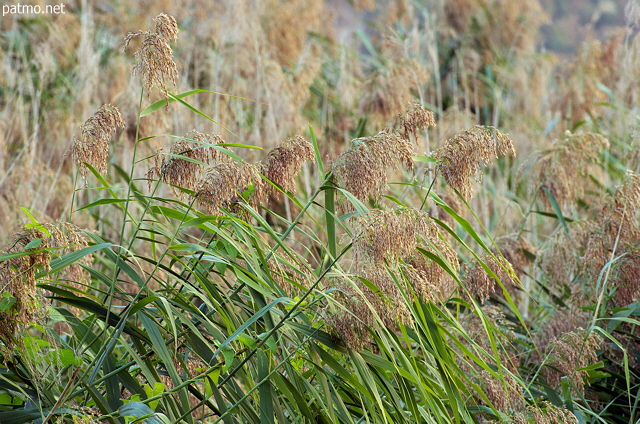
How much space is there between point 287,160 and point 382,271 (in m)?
0.40

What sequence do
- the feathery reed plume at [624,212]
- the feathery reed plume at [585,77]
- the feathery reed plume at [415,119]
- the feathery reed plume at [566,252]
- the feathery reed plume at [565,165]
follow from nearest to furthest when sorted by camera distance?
the feathery reed plume at [415,119], the feathery reed plume at [624,212], the feathery reed plume at [566,252], the feathery reed plume at [565,165], the feathery reed plume at [585,77]

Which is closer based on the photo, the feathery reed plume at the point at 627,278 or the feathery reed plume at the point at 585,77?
the feathery reed plume at the point at 627,278

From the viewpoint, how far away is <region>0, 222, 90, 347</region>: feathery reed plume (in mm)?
1391

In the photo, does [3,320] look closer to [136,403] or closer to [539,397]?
[136,403]

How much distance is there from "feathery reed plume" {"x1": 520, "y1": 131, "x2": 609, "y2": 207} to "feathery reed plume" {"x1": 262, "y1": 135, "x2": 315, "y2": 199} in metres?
1.27

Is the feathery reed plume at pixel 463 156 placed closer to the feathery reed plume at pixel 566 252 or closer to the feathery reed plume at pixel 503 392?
the feathery reed plume at pixel 503 392

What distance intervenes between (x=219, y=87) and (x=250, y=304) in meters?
2.52

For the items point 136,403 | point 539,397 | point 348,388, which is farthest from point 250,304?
point 539,397

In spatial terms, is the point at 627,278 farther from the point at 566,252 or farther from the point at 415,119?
the point at 415,119

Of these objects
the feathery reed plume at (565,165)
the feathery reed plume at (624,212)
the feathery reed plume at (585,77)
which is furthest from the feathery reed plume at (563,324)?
the feathery reed plume at (585,77)

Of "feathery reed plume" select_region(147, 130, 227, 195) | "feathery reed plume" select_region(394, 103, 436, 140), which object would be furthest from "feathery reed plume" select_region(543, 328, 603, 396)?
"feathery reed plume" select_region(147, 130, 227, 195)

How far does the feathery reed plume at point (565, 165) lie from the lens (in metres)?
2.53

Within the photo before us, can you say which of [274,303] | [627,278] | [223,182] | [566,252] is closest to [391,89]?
[566,252]

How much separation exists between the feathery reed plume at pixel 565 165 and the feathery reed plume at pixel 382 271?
1.22m
